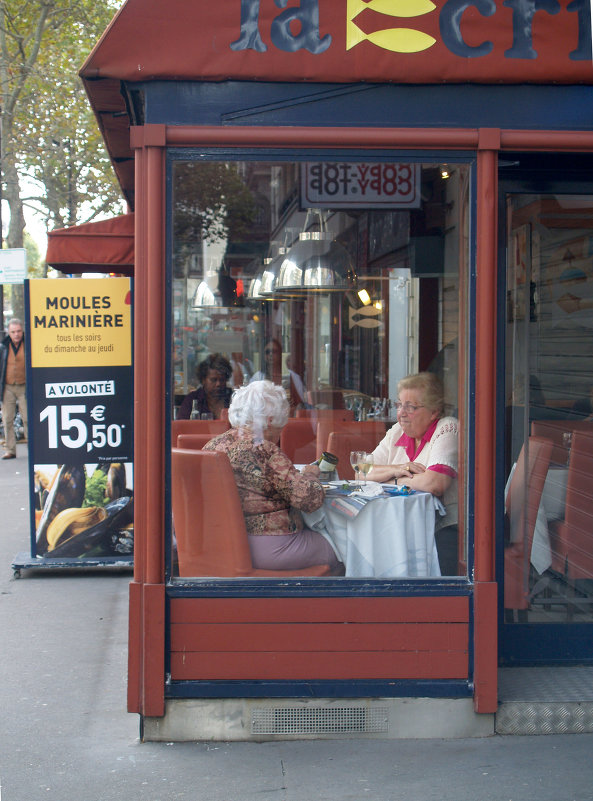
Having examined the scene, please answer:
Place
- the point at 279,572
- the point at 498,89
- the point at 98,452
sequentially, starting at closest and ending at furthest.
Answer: the point at 498,89 < the point at 279,572 < the point at 98,452

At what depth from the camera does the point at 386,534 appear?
4273mm

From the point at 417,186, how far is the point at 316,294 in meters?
2.53

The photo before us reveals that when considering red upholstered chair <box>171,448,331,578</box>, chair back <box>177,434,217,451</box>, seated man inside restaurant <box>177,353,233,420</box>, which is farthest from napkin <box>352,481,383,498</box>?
seated man inside restaurant <box>177,353,233,420</box>

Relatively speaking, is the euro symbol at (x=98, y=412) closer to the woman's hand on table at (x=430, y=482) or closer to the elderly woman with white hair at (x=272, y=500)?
the elderly woman with white hair at (x=272, y=500)

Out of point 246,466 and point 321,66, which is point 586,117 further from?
point 246,466

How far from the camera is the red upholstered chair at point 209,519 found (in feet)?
13.4

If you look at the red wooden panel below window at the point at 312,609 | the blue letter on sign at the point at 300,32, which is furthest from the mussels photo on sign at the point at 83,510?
the blue letter on sign at the point at 300,32

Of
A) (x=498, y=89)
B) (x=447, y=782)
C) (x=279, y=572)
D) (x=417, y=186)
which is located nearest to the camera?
(x=447, y=782)

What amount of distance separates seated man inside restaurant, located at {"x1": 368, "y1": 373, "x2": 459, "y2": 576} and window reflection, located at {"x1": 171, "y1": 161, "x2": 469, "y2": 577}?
2.0 inches

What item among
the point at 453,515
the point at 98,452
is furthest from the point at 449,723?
the point at 98,452

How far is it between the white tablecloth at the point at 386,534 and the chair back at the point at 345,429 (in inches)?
49.7

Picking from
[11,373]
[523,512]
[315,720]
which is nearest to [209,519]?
[315,720]

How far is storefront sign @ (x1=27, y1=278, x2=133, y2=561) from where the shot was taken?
6.53m

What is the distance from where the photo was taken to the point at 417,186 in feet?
14.8
